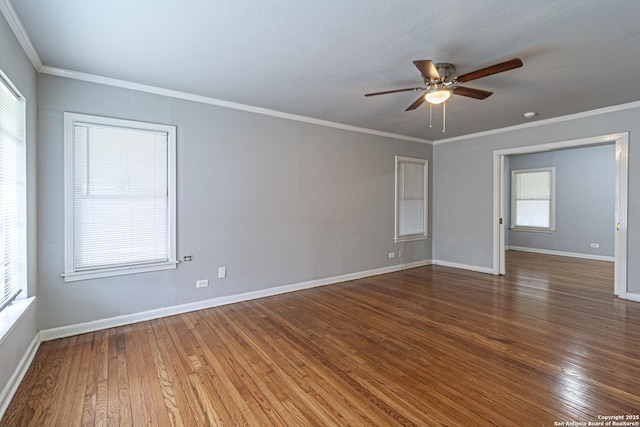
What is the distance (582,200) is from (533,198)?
3.44ft

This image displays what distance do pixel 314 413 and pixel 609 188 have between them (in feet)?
27.4

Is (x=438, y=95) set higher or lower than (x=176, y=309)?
higher

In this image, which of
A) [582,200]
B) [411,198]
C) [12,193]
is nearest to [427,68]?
[12,193]

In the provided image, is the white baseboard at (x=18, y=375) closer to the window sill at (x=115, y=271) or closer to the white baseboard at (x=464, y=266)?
the window sill at (x=115, y=271)

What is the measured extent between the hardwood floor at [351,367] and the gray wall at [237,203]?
0.40 metres

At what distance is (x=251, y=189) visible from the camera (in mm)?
4172

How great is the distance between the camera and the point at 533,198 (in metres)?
8.07

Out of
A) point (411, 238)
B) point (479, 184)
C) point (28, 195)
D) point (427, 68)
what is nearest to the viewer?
point (427, 68)

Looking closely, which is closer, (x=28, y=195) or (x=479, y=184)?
(x=28, y=195)

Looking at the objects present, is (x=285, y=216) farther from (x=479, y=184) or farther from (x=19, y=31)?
(x=479, y=184)

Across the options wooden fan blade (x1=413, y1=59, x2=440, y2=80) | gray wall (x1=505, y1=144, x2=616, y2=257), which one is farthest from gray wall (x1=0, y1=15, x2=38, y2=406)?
gray wall (x1=505, y1=144, x2=616, y2=257)

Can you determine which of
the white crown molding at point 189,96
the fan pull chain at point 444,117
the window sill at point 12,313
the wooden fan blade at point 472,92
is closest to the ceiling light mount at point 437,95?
the wooden fan blade at point 472,92

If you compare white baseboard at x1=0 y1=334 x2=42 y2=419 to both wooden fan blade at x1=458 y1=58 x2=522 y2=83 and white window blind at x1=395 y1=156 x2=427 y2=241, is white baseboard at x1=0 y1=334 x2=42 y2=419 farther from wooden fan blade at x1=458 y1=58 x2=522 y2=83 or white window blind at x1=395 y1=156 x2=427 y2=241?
white window blind at x1=395 y1=156 x2=427 y2=241

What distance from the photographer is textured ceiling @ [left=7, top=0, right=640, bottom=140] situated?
207 centimetres
